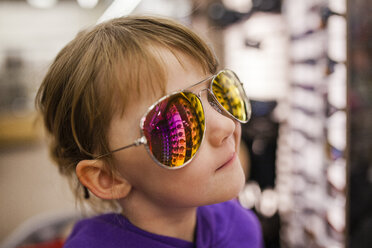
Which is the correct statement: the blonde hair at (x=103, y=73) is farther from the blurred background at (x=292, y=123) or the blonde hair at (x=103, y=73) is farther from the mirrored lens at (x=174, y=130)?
the blurred background at (x=292, y=123)

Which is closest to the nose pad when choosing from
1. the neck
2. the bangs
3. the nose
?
the nose

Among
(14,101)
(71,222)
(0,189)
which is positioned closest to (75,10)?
(14,101)

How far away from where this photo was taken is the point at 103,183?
707mm

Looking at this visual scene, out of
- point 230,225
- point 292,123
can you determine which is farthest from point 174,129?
point 292,123

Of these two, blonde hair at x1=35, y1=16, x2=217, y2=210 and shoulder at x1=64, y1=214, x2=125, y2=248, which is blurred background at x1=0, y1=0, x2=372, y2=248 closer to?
blonde hair at x1=35, y1=16, x2=217, y2=210

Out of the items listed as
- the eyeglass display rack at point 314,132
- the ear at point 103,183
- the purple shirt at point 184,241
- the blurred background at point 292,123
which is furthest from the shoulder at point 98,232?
the eyeglass display rack at point 314,132

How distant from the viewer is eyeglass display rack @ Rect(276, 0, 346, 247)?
148cm

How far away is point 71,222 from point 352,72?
154cm

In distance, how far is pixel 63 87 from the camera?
2.27 feet

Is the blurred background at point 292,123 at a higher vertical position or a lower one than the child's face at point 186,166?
lower

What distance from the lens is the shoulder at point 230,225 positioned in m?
0.85

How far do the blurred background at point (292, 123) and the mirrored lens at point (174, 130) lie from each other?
12.0 inches

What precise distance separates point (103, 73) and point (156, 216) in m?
0.34

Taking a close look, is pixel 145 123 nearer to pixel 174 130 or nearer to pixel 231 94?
pixel 174 130
